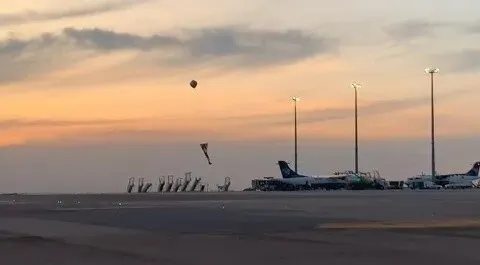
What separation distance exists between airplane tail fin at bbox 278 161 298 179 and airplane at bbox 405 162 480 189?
20.8 meters

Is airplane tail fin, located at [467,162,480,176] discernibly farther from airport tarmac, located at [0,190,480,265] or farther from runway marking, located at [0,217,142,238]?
runway marking, located at [0,217,142,238]

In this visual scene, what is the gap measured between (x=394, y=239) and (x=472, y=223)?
8.82m

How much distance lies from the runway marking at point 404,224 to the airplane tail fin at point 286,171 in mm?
124158

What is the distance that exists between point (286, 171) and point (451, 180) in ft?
98.3

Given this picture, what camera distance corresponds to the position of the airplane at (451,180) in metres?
147

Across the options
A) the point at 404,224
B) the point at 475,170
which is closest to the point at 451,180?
the point at 475,170

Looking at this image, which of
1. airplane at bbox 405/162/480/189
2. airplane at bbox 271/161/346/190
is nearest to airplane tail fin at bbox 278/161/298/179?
airplane at bbox 271/161/346/190

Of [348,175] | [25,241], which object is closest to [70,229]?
[25,241]

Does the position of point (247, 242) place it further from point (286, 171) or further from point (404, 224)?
point (286, 171)

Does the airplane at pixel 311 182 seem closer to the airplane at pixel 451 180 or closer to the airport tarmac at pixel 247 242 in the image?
the airplane at pixel 451 180

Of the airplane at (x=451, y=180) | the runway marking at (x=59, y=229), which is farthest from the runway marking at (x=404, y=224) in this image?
the airplane at (x=451, y=180)

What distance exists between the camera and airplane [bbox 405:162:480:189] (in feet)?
482

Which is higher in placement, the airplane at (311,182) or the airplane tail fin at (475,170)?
the airplane tail fin at (475,170)

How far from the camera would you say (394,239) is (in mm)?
23641
